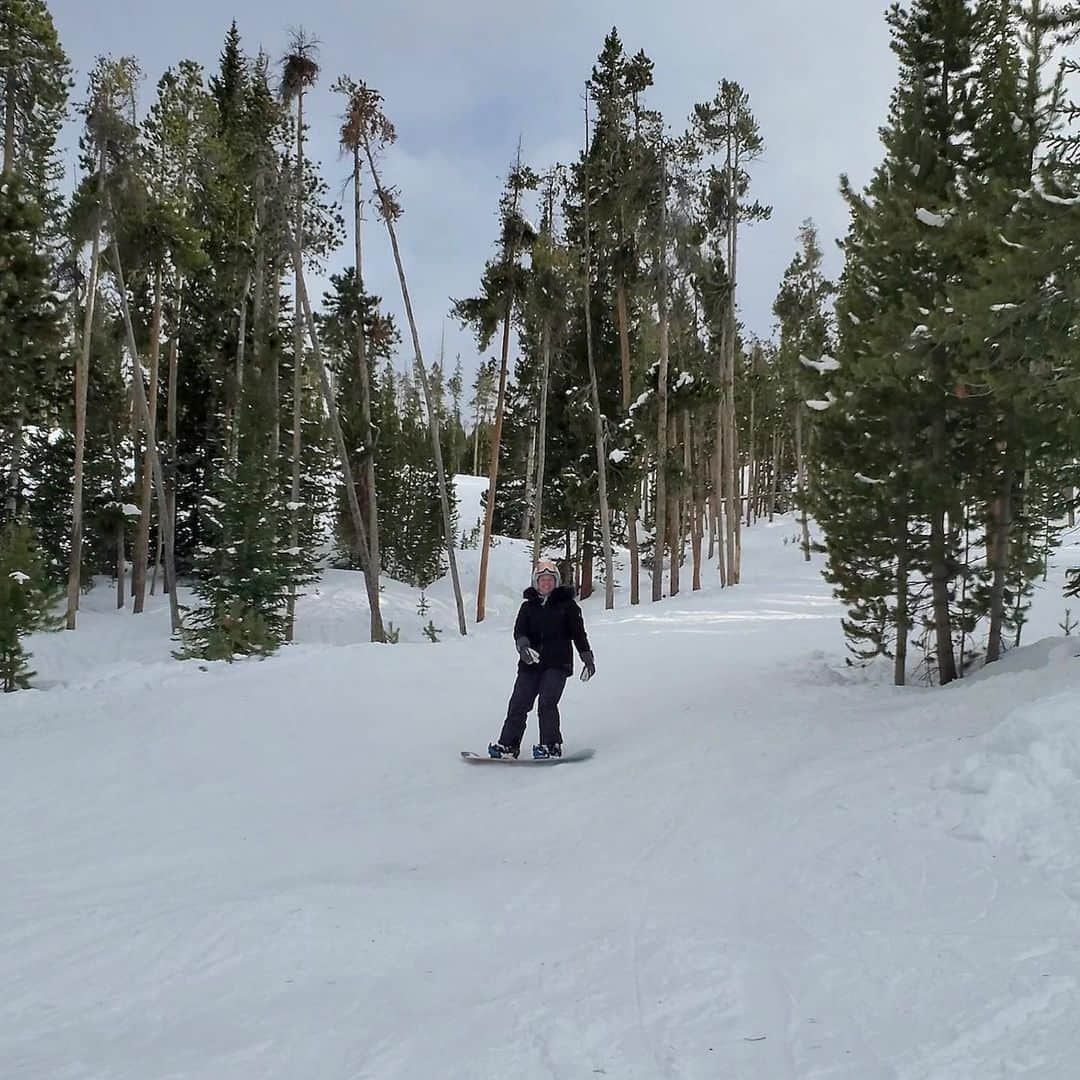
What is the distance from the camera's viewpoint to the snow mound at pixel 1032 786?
394 cm

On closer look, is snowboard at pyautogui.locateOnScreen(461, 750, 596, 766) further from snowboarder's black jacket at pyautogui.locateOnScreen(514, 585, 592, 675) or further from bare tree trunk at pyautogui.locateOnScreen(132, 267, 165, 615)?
bare tree trunk at pyautogui.locateOnScreen(132, 267, 165, 615)

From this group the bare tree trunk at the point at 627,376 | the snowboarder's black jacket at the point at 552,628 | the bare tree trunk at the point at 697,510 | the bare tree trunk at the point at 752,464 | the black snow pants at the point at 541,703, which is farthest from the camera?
the bare tree trunk at the point at 752,464

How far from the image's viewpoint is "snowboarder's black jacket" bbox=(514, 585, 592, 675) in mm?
7688

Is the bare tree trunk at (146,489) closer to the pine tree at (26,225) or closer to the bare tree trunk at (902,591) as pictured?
the pine tree at (26,225)

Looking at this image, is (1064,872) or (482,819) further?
(482,819)

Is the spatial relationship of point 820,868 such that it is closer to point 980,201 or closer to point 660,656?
point 980,201

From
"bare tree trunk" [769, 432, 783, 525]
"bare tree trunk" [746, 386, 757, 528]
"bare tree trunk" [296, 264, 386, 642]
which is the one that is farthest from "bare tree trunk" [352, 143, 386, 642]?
"bare tree trunk" [769, 432, 783, 525]

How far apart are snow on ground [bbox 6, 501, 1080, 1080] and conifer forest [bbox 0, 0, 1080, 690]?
2.51 meters

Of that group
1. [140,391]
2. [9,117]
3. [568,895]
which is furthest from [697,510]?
[568,895]

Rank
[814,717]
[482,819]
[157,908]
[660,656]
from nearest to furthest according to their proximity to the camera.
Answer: [157,908], [482,819], [814,717], [660,656]

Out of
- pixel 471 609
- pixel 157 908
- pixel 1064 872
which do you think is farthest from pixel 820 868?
pixel 471 609

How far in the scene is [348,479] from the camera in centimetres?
1928

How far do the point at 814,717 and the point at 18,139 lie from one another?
1940cm

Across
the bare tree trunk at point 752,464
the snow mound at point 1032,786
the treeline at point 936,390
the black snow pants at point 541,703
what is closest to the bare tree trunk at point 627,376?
the treeline at point 936,390
